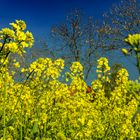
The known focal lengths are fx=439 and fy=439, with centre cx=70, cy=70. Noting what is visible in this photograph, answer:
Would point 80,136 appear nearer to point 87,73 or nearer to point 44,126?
point 44,126

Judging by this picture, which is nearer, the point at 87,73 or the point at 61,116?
the point at 61,116

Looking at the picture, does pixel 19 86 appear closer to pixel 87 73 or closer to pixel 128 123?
pixel 128 123

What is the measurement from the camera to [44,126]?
6121 mm

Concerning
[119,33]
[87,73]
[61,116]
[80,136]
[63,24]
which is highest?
[63,24]

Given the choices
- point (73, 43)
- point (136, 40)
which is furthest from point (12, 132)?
point (73, 43)

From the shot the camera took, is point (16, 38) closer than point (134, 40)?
No

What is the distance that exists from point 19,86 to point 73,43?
27.0 meters

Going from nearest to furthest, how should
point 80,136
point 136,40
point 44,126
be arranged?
point 136,40 < point 80,136 < point 44,126

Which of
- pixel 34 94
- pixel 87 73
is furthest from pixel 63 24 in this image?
pixel 34 94

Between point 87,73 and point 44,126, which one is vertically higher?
point 87,73

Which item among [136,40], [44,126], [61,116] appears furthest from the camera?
[61,116]

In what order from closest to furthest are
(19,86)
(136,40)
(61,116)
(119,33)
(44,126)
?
(136,40), (44,126), (61,116), (19,86), (119,33)

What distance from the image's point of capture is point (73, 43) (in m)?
34.0

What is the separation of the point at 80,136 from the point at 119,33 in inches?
996
